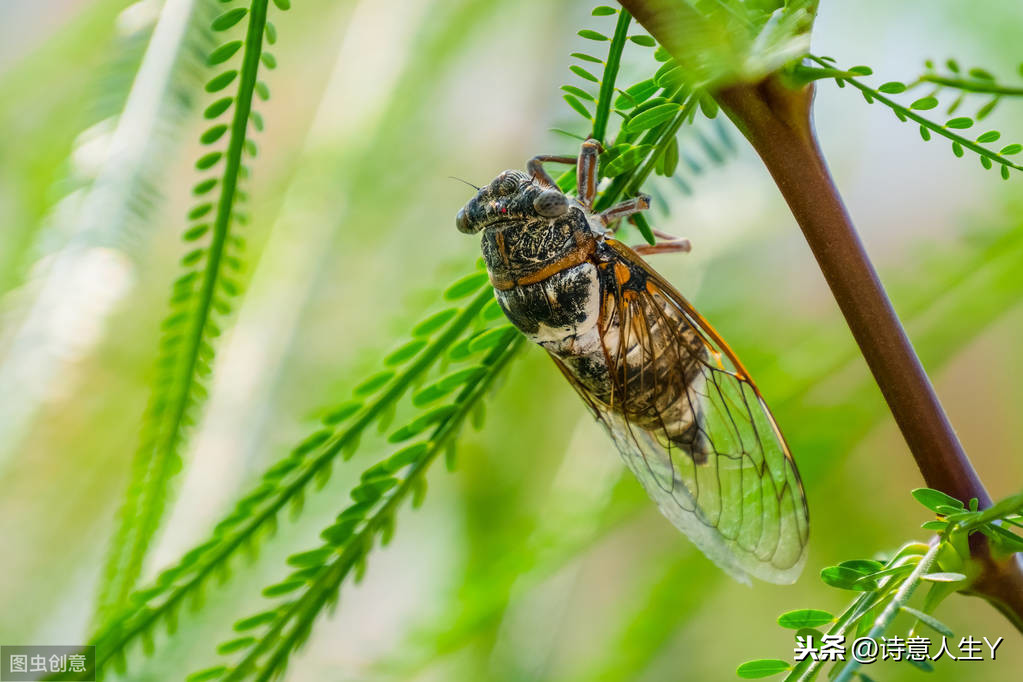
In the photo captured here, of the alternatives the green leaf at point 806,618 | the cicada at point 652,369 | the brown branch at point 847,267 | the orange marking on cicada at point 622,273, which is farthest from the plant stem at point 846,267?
the orange marking on cicada at point 622,273

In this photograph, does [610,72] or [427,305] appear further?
[427,305]

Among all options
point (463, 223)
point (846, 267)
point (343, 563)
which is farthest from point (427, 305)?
point (846, 267)

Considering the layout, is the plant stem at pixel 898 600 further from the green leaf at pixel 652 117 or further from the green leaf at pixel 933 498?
the green leaf at pixel 652 117

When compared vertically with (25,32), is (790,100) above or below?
below

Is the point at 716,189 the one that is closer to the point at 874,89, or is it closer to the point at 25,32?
the point at 874,89

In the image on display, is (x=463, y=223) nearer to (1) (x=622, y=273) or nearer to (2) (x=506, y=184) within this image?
(2) (x=506, y=184)

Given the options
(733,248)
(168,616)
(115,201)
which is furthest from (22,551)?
(733,248)

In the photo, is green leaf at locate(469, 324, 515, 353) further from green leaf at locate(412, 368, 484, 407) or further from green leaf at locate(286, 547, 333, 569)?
green leaf at locate(286, 547, 333, 569)
